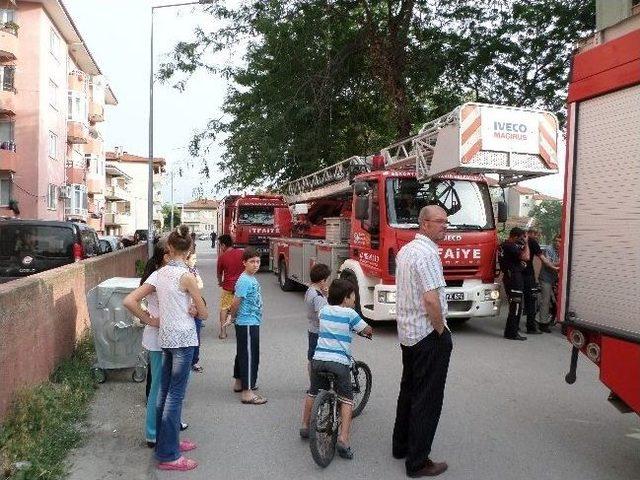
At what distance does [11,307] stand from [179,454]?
1.70 m

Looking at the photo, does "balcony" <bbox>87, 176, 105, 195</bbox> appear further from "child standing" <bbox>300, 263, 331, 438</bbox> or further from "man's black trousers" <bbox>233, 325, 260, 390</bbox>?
"child standing" <bbox>300, 263, 331, 438</bbox>

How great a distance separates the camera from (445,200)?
1005 centimetres

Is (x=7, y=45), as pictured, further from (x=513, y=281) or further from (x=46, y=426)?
(x=46, y=426)

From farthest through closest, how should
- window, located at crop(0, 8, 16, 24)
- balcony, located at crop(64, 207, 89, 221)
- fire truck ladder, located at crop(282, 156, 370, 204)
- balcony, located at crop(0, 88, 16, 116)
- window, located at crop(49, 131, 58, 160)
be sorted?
balcony, located at crop(64, 207, 89, 221), window, located at crop(49, 131, 58, 160), window, located at crop(0, 8, 16, 24), balcony, located at crop(0, 88, 16, 116), fire truck ladder, located at crop(282, 156, 370, 204)

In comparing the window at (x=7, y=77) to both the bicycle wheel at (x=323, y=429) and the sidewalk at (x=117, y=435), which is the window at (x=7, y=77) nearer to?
the sidewalk at (x=117, y=435)

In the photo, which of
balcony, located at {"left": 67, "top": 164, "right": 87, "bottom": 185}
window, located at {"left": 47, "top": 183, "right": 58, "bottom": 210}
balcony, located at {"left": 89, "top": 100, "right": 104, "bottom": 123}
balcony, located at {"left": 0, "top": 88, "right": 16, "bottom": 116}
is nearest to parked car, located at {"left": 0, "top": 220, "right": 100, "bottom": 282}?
balcony, located at {"left": 0, "top": 88, "right": 16, "bottom": 116}

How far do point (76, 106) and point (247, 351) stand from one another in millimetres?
39992

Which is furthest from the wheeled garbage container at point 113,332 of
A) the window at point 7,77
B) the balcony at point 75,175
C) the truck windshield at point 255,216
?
the balcony at point 75,175

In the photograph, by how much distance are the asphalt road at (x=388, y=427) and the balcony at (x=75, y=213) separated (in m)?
34.8

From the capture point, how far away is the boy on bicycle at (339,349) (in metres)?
4.60

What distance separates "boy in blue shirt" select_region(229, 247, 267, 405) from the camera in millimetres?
6055

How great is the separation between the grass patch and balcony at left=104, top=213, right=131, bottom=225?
214 ft

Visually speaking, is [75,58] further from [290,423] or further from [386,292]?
[290,423]

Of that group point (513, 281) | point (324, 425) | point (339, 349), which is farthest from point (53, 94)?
point (324, 425)
